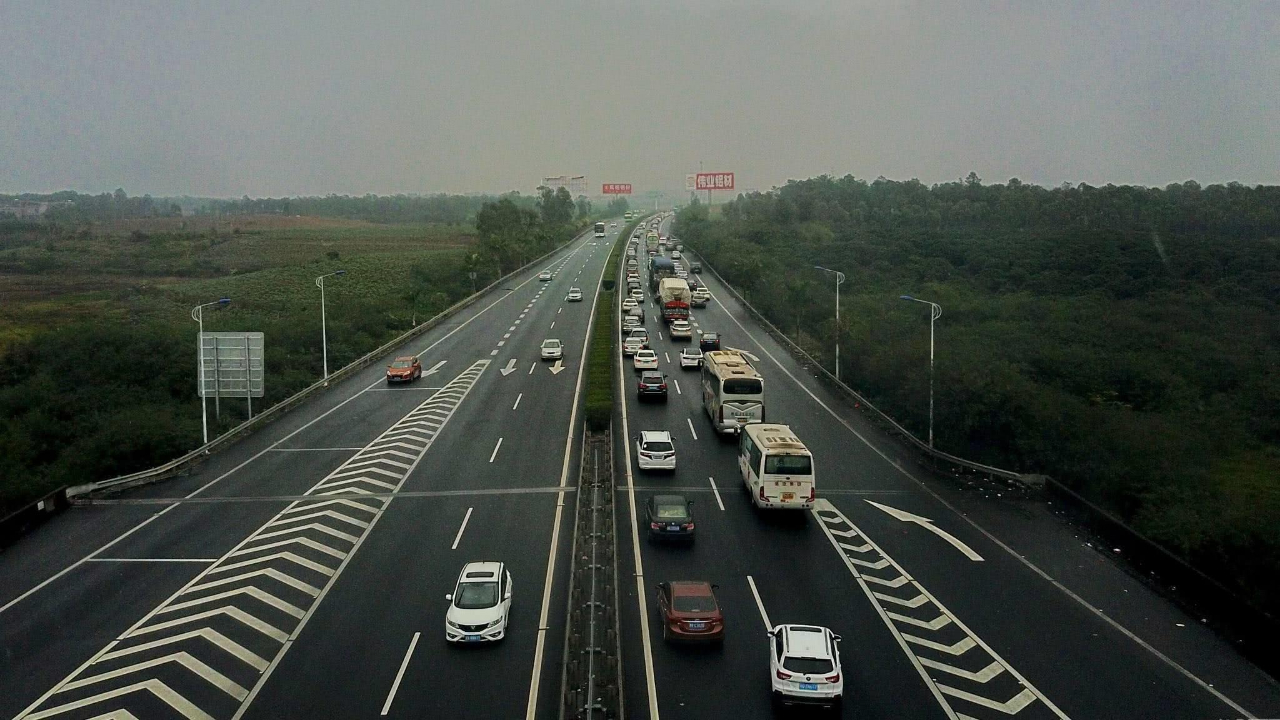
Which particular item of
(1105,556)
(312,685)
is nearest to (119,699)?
(312,685)

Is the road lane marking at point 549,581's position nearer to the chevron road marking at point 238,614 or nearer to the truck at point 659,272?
the chevron road marking at point 238,614

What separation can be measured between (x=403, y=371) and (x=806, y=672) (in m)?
39.2

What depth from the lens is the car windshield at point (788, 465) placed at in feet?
93.9

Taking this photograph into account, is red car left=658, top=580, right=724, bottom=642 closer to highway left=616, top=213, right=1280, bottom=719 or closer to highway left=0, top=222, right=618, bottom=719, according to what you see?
highway left=616, top=213, right=1280, bottom=719

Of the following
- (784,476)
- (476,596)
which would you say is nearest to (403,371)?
(784,476)

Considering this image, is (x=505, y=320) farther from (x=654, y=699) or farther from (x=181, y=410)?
(x=654, y=699)

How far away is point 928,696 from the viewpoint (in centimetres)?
1823

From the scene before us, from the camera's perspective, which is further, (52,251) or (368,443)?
(52,251)

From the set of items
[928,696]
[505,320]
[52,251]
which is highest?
[52,251]

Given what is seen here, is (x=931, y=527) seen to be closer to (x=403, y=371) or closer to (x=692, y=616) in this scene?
(x=692, y=616)

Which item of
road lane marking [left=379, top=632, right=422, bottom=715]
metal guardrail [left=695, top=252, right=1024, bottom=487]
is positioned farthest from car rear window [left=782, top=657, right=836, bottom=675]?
metal guardrail [left=695, top=252, right=1024, bottom=487]

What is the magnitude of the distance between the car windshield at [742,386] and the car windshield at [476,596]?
1918 cm

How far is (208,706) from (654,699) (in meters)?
8.67

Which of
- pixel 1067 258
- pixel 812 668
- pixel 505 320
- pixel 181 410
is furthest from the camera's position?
pixel 1067 258
